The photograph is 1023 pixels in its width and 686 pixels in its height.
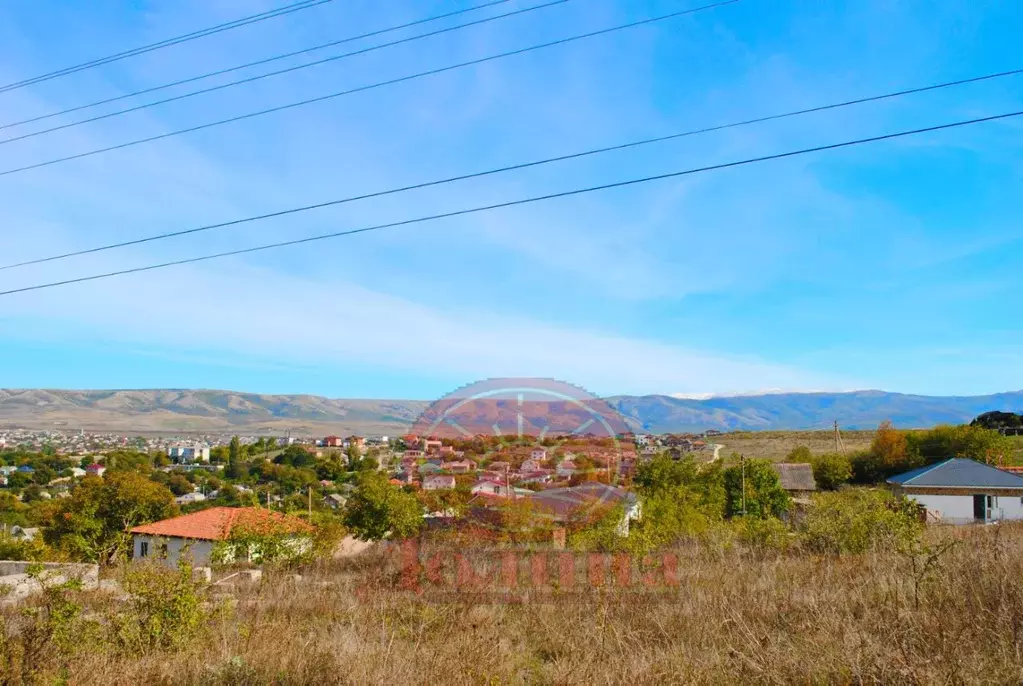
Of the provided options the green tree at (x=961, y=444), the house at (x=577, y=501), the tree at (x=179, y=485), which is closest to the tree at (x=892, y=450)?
the green tree at (x=961, y=444)

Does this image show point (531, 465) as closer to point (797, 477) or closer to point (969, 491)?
point (969, 491)

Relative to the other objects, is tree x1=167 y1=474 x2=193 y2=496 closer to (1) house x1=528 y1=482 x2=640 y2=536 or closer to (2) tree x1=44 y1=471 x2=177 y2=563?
(2) tree x1=44 y1=471 x2=177 y2=563

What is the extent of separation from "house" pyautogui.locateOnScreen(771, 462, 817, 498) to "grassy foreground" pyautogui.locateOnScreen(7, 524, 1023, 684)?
35.7 metres

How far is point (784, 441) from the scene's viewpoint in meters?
75.9

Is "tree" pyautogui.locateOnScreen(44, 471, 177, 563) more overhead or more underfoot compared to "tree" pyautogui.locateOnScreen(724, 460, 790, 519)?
more underfoot

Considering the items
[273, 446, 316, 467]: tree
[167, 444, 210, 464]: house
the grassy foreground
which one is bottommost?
[167, 444, 210, 464]: house

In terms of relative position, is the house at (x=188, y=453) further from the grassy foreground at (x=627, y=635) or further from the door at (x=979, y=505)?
the grassy foreground at (x=627, y=635)

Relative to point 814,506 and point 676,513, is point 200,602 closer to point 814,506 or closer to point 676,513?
point 676,513

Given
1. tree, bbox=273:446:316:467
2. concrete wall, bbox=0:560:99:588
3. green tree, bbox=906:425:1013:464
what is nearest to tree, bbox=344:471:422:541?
concrete wall, bbox=0:560:99:588

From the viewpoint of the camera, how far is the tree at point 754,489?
29.3 m

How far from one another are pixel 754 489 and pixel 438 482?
26751 millimetres

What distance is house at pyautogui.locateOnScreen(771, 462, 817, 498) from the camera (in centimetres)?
3959

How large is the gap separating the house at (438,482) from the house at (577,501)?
0.97m

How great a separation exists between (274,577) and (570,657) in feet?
14.4
